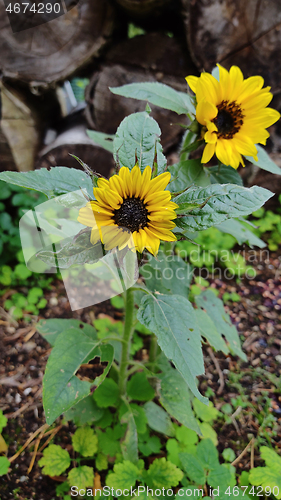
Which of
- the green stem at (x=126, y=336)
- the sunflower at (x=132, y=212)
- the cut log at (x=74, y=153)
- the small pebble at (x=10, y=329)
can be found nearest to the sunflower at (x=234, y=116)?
the sunflower at (x=132, y=212)

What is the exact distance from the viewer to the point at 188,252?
81.9 inches

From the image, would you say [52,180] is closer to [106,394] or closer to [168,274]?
[168,274]

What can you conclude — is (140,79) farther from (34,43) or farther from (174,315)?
(174,315)

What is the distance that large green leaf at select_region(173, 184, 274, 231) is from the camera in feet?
2.32

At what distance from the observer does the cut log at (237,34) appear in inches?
62.1

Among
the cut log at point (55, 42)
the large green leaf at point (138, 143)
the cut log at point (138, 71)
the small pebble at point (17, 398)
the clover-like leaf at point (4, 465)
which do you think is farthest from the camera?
the cut log at point (138, 71)

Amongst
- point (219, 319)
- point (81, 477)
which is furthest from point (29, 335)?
point (219, 319)

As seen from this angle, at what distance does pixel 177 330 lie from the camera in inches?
30.8

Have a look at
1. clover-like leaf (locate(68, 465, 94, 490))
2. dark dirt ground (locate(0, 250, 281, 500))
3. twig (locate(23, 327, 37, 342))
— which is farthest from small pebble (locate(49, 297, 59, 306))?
clover-like leaf (locate(68, 465, 94, 490))

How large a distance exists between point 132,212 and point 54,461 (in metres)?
0.97

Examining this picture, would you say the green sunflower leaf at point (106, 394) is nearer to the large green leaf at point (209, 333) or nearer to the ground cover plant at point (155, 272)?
the ground cover plant at point (155, 272)

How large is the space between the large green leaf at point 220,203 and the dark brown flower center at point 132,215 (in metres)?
0.09

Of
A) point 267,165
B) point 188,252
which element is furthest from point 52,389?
point 188,252

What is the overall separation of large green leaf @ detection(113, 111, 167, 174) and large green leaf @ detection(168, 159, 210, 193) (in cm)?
10
